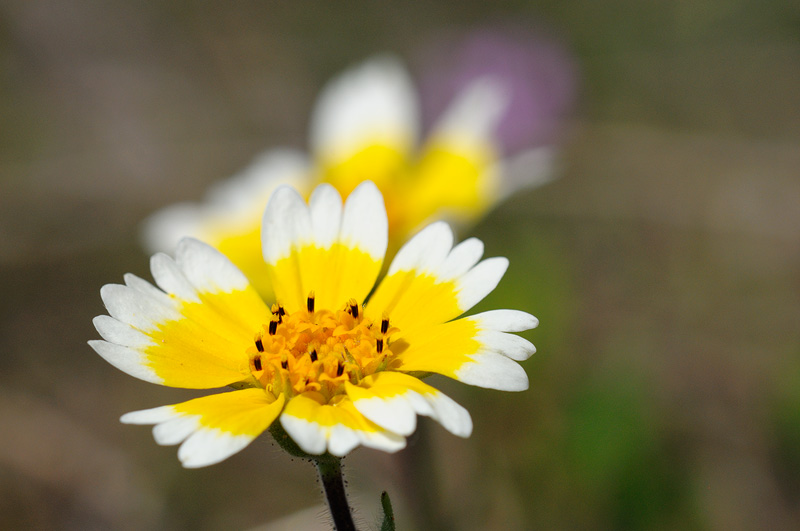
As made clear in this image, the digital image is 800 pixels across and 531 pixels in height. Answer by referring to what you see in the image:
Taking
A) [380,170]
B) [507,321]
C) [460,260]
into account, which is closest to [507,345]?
[507,321]

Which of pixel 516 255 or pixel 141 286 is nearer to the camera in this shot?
pixel 141 286

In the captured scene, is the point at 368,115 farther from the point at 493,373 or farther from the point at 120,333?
the point at 493,373

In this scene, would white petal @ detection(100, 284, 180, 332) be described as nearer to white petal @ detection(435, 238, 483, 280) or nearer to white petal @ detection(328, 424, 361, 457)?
white petal @ detection(328, 424, 361, 457)

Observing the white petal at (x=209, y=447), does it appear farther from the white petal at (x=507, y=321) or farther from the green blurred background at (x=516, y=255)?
the green blurred background at (x=516, y=255)

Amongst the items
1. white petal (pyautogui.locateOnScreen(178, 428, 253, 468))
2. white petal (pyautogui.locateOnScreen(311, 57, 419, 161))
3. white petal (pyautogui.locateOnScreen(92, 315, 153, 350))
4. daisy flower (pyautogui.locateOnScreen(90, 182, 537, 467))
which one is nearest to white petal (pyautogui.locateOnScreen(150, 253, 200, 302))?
daisy flower (pyautogui.locateOnScreen(90, 182, 537, 467))

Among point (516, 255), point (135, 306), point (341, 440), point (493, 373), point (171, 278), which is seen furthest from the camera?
point (516, 255)

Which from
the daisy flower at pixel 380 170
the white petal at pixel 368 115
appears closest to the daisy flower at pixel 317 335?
the daisy flower at pixel 380 170
